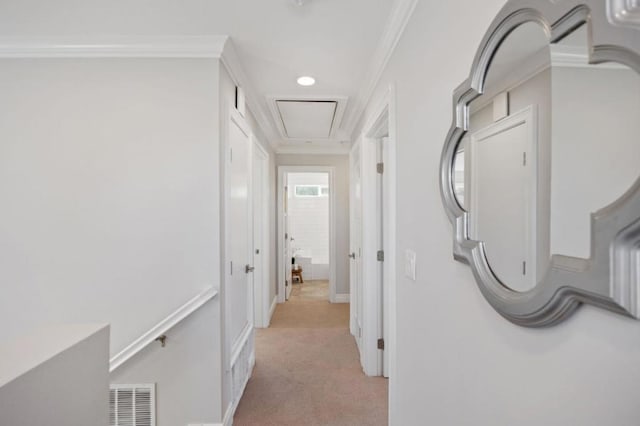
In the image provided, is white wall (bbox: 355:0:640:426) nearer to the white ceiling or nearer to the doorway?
the white ceiling

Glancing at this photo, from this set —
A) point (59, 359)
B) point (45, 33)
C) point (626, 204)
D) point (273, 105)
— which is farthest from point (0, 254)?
point (626, 204)

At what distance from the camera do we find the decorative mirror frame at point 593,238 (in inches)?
17.9

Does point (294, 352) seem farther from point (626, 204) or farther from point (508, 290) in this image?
point (626, 204)

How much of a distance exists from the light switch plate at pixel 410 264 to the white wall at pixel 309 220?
5.98 metres

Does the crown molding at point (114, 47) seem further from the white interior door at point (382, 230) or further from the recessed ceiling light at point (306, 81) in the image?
the white interior door at point (382, 230)

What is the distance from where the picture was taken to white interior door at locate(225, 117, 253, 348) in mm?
2283

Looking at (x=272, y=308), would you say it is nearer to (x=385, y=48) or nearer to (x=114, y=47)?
(x=114, y=47)

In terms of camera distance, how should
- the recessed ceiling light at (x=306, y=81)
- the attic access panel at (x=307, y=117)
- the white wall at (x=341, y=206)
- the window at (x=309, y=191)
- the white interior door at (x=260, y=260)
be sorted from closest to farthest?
the recessed ceiling light at (x=306, y=81), the attic access panel at (x=307, y=117), the white interior door at (x=260, y=260), the white wall at (x=341, y=206), the window at (x=309, y=191)

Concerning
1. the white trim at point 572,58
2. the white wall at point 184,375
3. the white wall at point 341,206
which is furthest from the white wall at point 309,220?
the white trim at point 572,58

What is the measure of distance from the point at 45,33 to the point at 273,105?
168 cm

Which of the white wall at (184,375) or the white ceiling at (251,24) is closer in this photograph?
the white ceiling at (251,24)

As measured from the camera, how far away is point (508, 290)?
2.46 feet

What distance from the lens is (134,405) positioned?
78.0 inches

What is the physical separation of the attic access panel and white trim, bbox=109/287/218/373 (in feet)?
6.21
